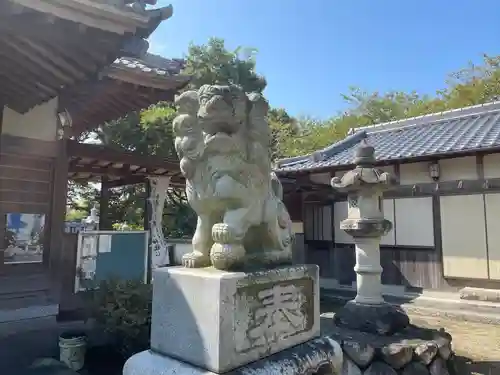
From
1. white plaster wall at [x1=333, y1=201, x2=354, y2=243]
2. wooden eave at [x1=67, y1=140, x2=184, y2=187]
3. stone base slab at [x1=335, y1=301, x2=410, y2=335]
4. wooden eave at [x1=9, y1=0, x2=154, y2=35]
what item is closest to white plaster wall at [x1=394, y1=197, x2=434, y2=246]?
white plaster wall at [x1=333, y1=201, x2=354, y2=243]

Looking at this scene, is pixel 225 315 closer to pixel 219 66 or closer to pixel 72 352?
pixel 72 352

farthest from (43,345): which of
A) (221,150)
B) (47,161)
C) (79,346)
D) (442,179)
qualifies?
(442,179)

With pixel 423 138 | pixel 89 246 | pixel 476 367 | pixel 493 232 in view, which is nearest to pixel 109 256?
pixel 89 246

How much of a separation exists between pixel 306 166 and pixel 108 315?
737cm

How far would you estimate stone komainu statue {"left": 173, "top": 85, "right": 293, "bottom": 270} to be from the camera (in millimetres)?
2475

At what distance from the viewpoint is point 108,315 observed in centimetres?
445

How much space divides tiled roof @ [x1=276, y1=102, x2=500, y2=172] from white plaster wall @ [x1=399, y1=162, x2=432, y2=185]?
43cm

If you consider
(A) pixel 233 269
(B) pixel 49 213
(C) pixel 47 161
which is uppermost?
(C) pixel 47 161

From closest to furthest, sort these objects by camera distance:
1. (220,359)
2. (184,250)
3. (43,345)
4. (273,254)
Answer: (220,359)
(273,254)
(43,345)
(184,250)

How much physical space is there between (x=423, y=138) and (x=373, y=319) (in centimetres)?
712

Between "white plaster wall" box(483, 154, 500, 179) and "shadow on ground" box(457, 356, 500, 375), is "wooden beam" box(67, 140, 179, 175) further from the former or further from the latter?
"white plaster wall" box(483, 154, 500, 179)

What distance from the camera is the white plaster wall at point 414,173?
9.45 meters

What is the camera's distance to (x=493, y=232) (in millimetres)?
8477

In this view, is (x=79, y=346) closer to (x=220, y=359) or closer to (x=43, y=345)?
(x=43, y=345)
